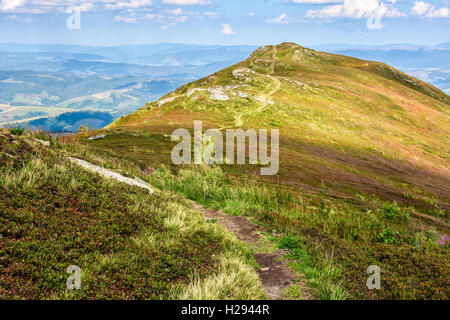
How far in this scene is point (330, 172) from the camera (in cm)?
2744

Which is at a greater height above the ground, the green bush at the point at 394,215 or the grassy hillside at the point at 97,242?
the grassy hillside at the point at 97,242

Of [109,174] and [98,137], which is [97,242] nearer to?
[109,174]

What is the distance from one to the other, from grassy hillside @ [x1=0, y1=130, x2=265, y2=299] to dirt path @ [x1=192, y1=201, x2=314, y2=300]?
471 mm

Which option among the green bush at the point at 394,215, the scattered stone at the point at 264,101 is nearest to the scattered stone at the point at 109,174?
the green bush at the point at 394,215

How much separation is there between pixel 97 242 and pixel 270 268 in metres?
4.69

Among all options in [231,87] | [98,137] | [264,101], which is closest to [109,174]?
[98,137]

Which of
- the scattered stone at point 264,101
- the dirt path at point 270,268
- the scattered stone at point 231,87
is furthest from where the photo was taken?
A: the scattered stone at point 231,87

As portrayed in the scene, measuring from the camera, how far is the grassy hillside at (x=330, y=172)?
9.05 m

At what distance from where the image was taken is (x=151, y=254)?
7309 mm

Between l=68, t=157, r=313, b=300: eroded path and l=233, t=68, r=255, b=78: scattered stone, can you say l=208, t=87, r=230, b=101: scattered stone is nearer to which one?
l=233, t=68, r=255, b=78: scattered stone

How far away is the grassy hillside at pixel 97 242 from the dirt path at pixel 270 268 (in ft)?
1.54

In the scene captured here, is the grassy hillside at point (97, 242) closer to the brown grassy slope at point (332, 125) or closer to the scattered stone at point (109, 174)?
the scattered stone at point (109, 174)
